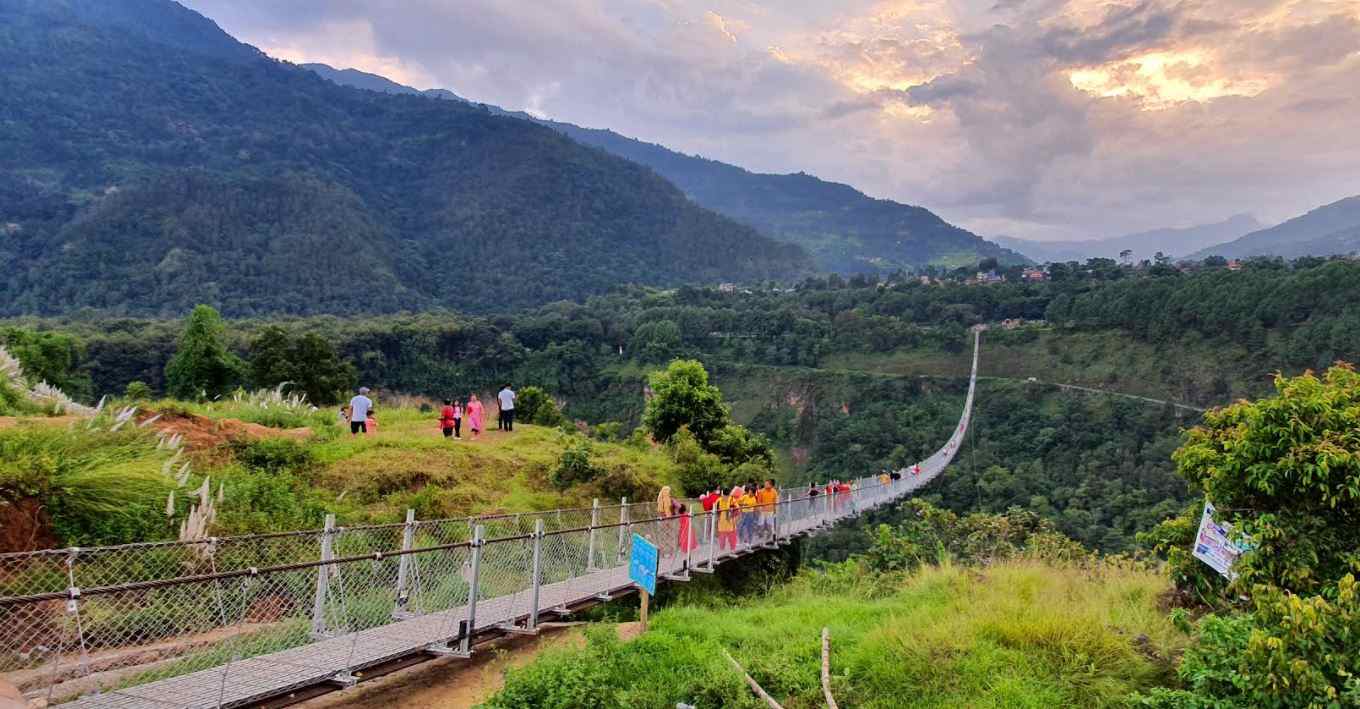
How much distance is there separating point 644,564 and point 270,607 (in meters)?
2.77

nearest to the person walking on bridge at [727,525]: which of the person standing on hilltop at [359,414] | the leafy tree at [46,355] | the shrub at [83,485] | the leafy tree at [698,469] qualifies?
the leafy tree at [698,469]

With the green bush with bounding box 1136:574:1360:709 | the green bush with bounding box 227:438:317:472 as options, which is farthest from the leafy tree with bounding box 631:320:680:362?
the green bush with bounding box 1136:574:1360:709

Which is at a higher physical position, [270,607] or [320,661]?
[270,607]

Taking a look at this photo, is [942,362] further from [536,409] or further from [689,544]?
[689,544]

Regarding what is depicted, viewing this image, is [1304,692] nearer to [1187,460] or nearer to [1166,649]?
[1166,649]

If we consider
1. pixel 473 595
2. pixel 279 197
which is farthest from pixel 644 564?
pixel 279 197

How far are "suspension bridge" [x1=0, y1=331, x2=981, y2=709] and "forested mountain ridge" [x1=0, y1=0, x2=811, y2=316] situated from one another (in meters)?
87.7

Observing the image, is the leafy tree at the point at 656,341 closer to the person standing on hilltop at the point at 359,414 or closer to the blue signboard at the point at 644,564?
the person standing on hilltop at the point at 359,414

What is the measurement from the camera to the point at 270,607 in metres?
5.17

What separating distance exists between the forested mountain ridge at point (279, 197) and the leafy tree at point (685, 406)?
79.5 m

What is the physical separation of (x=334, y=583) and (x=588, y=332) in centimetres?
6285

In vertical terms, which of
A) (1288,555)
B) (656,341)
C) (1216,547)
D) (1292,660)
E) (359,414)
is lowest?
(359,414)

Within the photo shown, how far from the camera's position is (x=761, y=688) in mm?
5309

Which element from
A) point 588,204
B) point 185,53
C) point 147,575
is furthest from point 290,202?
point 147,575
